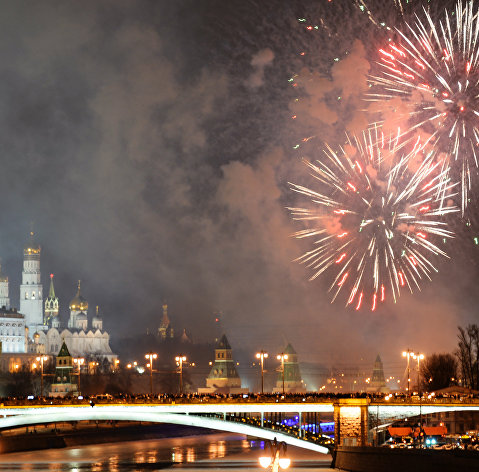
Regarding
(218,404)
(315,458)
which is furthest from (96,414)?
(315,458)

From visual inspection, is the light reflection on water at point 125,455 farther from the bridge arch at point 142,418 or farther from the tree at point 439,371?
Answer: the tree at point 439,371

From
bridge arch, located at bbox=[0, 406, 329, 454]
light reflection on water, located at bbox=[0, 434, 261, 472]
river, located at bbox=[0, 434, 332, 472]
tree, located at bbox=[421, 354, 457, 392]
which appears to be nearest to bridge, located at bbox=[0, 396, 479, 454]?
bridge arch, located at bbox=[0, 406, 329, 454]

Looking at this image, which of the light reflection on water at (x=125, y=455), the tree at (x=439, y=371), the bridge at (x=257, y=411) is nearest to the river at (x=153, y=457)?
the light reflection on water at (x=125, y=455)

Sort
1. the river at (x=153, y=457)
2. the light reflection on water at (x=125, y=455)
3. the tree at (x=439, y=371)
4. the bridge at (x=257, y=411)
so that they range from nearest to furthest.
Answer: the bridge at (x=257, y=411), the river at (x=153, y=457), the light reflection on water at (x=125, y=455), the tree at (x=439, y=371)

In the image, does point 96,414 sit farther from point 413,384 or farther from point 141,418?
point 413,384

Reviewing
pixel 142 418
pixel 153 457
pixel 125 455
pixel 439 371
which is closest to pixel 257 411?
pixel 142 418

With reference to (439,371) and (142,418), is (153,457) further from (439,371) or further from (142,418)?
(439,371)
